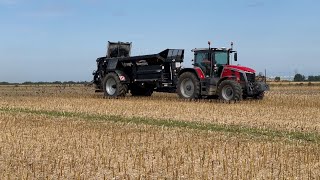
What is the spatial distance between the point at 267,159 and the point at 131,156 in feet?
7.50

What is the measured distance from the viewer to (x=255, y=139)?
9898 mm

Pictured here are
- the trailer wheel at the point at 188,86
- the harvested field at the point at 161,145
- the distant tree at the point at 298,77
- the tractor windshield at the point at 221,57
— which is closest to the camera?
the harvested field at the point at 161,145

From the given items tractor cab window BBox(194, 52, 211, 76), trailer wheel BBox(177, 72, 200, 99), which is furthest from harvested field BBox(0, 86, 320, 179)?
tractor cab window BBox(194, 52, 211, 76)

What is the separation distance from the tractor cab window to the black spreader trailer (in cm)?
112

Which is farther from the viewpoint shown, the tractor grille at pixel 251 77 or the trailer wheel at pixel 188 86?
the trailer wheel at pixel 188 86

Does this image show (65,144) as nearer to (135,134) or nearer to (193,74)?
(135,134)

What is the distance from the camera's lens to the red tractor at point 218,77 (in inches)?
763

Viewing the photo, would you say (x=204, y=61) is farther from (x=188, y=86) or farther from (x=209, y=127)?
(x=209, y=127)

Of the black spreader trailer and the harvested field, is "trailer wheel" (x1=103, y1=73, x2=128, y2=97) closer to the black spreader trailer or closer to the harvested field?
the black spreader trailer

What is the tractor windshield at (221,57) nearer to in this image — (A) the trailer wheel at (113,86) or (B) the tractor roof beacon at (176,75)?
(B) the tractor roof beacon at (176,75)

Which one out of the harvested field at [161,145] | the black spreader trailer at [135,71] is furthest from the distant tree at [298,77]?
the harvested field at [161,145]

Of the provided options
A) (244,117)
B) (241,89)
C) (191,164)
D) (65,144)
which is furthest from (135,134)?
(241,89)

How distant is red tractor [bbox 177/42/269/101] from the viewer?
1938 centimetres

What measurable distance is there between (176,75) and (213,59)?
213 cm
